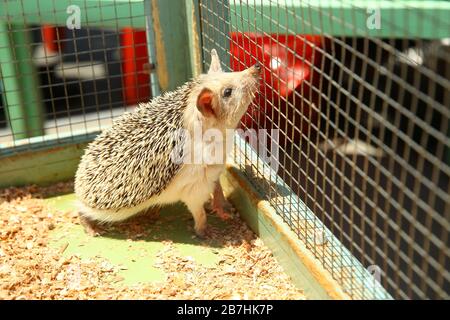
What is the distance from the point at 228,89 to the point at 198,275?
1.30 metres

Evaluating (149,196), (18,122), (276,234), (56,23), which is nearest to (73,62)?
(18,122)

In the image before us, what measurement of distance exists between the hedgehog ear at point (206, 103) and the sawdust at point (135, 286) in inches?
38.1

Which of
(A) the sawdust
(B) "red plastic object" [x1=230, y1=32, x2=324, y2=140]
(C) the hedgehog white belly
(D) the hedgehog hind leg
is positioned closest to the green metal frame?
(B) "red plastic object" [x1=230, y1=32, x2=324, y2=140]

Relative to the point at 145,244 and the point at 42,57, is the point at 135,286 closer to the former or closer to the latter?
the point at 145,244

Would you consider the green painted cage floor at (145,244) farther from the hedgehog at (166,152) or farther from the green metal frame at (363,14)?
the green metal frame at (363,14)

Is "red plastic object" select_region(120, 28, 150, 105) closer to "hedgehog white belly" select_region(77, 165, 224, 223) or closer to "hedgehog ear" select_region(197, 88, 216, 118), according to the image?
"hedgehog white belly" select_region(77, 165, 224, 223)

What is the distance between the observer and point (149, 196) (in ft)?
15.3

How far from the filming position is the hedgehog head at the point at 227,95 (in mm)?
4512

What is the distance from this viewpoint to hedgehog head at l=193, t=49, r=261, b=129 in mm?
4512

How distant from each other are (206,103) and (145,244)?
1.16 m

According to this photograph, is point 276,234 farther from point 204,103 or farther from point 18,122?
point 18,122

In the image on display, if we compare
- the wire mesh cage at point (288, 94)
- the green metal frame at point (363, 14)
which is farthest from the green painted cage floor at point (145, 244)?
the green metal frame at point (363, 14)

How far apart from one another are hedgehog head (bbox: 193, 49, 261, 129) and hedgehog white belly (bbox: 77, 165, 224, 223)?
13.6 inches

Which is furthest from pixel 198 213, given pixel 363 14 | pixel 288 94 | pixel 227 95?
pixel 363 14
